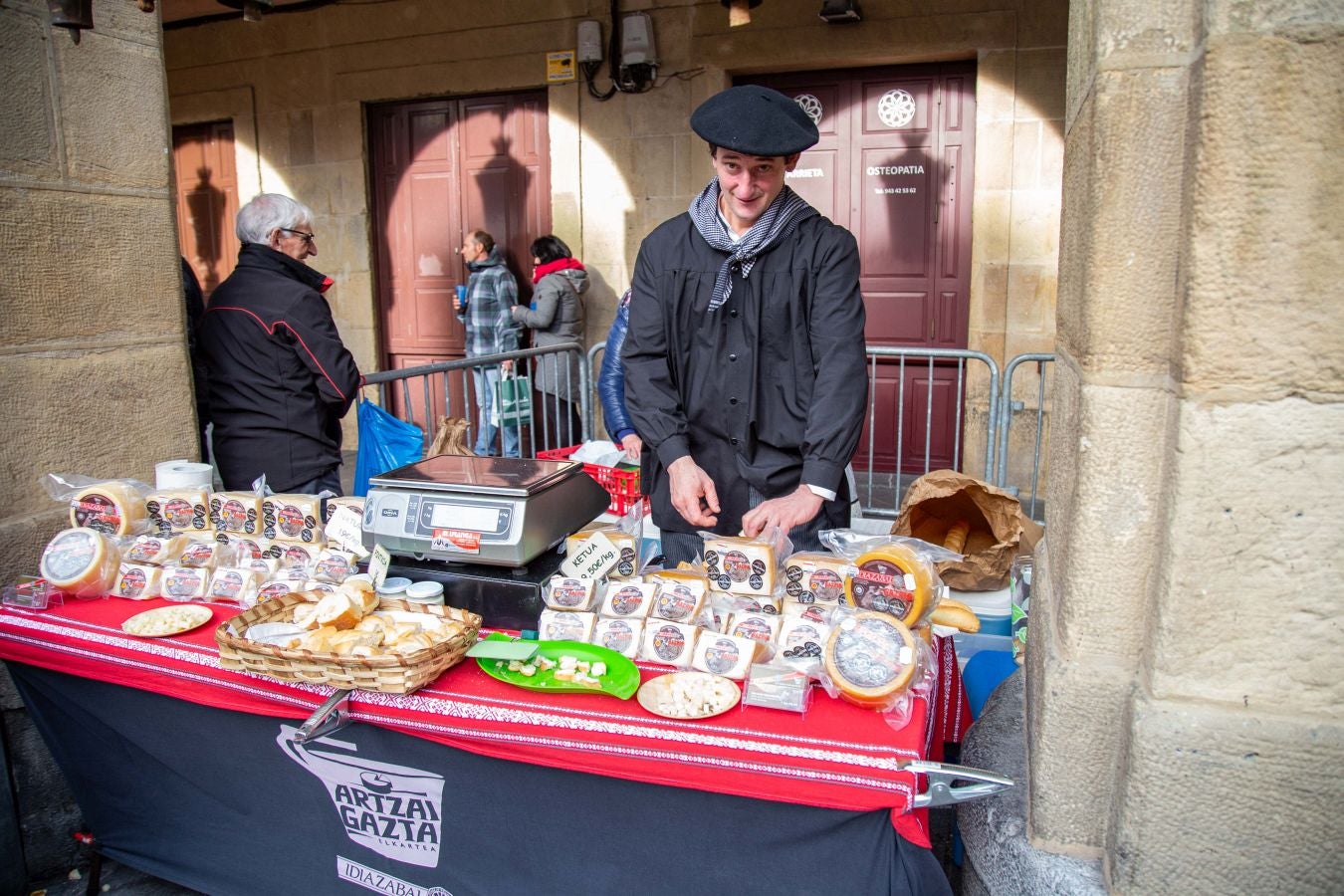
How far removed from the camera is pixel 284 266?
3400 millimetres

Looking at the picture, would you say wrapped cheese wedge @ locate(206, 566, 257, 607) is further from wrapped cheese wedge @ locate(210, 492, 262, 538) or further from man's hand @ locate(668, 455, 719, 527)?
man's hand @ locate(668, 455, 719, 527)

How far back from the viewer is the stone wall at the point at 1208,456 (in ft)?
4.14

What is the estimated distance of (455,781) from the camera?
1938mm

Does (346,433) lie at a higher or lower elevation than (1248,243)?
lower

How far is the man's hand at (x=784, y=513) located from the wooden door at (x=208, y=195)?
7913 millimetres

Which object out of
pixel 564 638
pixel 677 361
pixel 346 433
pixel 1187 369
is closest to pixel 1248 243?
pixel 1187 369

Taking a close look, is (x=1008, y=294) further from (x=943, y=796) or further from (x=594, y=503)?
(x=943, y=796)

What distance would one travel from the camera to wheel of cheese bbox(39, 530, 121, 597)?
7.68 ft

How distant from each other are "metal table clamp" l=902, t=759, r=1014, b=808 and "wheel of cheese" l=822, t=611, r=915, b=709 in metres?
0.16

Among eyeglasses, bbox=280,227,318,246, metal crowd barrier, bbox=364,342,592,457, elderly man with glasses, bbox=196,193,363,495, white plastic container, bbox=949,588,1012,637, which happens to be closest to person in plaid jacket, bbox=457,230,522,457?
metal crowd barrier, bbox=364,342,592,457

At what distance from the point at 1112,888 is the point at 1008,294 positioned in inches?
211

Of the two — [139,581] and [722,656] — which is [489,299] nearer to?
[139,581]

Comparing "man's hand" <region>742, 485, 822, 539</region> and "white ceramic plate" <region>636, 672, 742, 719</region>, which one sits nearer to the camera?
"white ceramic plate" <region>636, 672, 742, 719</region>

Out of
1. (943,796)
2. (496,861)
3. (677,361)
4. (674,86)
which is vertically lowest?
(496,861)
